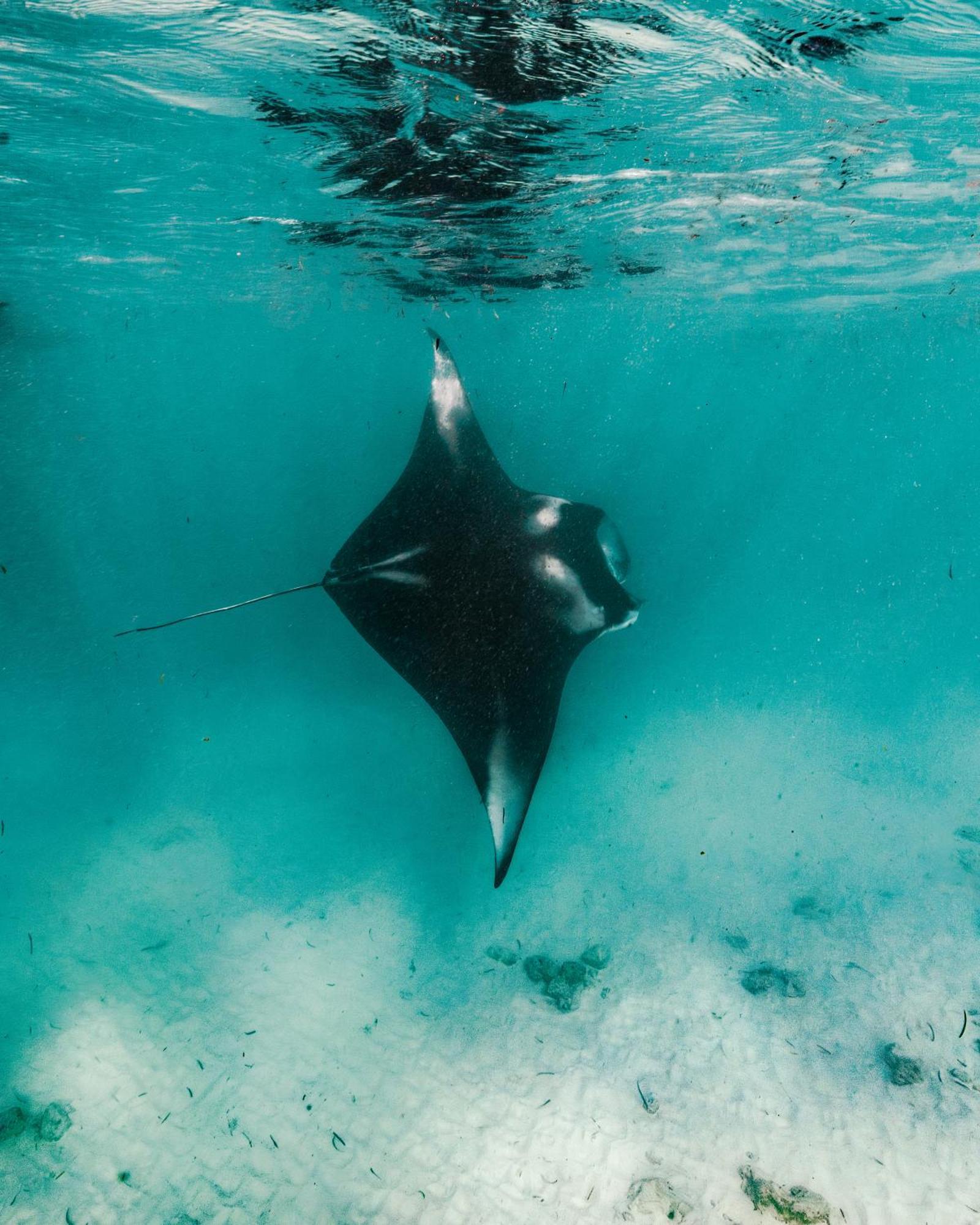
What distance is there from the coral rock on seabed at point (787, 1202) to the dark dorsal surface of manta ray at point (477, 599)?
4.09 metres

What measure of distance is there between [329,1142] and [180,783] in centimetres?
576

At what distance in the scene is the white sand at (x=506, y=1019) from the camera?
541 cm

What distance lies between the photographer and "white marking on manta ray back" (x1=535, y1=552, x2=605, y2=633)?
5.61m

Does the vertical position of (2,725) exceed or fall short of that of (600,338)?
it falls short

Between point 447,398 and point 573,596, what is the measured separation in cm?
243

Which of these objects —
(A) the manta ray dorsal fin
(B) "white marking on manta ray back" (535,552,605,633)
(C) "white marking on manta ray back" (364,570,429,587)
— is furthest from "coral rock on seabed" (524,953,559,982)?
(A) the manta ray dorsal fin

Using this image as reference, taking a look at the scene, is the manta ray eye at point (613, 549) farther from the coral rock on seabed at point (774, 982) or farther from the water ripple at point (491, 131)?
the coral rock on seabed at point (774, 982)

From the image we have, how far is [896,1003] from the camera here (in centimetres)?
687

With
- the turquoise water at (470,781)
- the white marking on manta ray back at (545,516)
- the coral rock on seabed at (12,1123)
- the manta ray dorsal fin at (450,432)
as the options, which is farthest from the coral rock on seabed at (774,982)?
the coral rock on seabed at (12,1123)

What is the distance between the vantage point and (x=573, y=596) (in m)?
5.67

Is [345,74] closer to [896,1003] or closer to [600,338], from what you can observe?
[896,1003]

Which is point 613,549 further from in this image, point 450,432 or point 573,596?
point 450,432

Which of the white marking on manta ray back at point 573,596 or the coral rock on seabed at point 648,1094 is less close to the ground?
the white marking on manta ray back at point 573,596

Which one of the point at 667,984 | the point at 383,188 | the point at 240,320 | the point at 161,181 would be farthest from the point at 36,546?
the point at 667,984
